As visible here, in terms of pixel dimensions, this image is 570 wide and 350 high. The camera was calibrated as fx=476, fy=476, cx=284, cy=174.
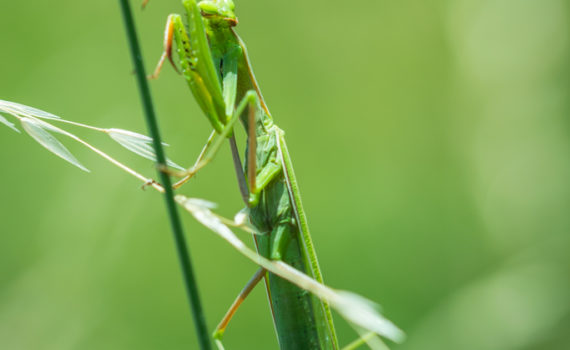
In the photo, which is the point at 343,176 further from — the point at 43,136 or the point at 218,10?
the point at 43,136

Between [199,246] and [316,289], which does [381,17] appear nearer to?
[199,246]

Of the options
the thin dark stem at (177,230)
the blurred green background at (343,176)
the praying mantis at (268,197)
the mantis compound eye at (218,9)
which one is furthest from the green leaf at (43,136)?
the blurred green background at (343,176)

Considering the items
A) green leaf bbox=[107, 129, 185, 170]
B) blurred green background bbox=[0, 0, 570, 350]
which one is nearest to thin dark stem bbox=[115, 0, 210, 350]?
green leaf bbox=[107, 129, 185, 170]

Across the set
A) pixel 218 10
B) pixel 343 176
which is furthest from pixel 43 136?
pixel 343 176

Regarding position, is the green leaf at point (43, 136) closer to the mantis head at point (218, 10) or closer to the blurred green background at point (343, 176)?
the mantis head at point (218, 10)

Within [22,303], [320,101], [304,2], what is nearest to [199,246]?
[22,303]

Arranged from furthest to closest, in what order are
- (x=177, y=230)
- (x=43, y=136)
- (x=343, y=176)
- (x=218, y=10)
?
(x=343, y=176) < (x=218, y=10) < (x=43, y=136) < (x=177, y=230)

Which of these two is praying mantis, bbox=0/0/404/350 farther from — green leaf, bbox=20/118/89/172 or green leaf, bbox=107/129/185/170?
green leaf, bbox=20/118/89/172
